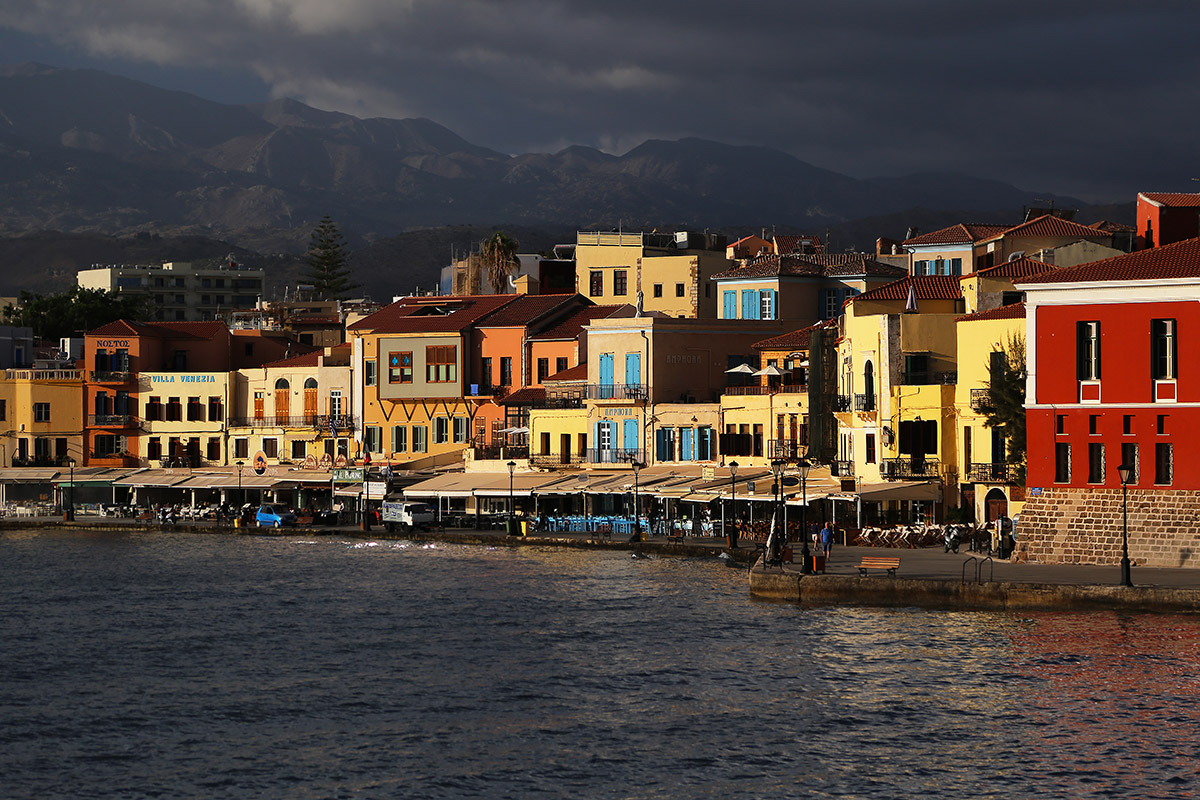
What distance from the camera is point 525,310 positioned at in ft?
309

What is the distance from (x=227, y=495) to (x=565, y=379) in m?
22.7

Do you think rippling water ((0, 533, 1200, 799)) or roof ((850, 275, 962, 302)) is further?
roof ((850, 275, 962, 302))

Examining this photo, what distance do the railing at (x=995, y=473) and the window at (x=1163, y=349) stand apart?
955cm

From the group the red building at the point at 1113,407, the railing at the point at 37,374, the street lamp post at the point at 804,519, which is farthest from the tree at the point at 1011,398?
the railing at the point at 37,374

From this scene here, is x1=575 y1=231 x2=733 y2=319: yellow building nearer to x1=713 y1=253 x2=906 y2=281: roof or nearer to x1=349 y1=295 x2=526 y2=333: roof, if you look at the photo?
x1=713 y1=253 x2=906 y2=281: roof

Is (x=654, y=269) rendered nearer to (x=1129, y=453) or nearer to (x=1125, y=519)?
(x=1129, y=453)

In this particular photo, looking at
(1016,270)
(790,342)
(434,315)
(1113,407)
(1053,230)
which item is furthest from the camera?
(434,315)

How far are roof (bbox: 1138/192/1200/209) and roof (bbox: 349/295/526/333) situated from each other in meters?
41.4

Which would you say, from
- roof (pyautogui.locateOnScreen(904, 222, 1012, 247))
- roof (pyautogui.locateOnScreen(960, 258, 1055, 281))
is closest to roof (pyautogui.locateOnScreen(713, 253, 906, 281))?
roof (pyautogui.locateOnScreen(904, 222, 1012, 247))

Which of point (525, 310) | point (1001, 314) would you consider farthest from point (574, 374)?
point (1001, 314)

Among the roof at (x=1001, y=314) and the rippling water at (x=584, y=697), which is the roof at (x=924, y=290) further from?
the rippling water at (x=584, y=697)

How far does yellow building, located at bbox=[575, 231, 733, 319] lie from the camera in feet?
326

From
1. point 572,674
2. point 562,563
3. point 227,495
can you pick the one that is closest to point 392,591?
point 562,563

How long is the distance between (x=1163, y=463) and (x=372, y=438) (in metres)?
54.4
